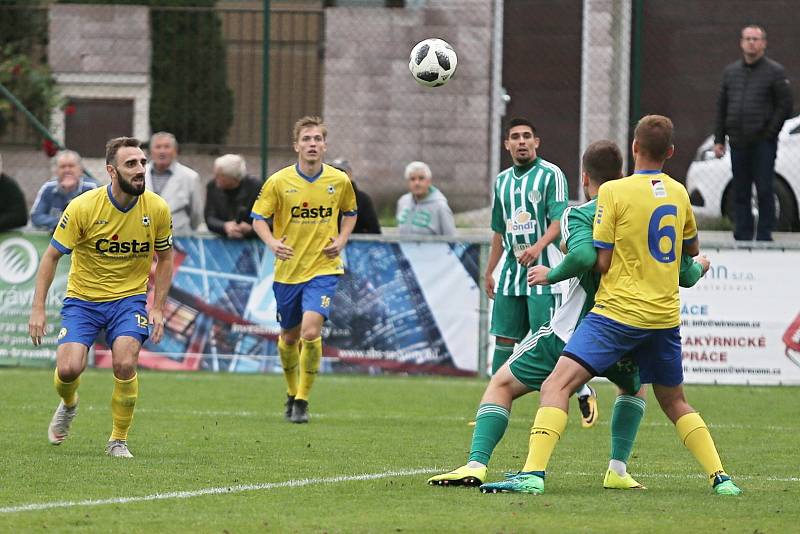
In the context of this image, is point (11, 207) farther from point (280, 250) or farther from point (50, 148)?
point (280, 250)

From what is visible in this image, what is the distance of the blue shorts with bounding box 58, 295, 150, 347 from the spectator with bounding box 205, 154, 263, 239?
5861 millimetres

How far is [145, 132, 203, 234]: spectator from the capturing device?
15.6 m

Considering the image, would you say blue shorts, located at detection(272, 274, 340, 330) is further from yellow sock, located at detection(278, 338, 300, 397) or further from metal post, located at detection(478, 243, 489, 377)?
metal post, located at detection(478, 243, 489, 377)

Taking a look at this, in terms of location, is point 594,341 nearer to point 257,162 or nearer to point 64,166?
point 64,166

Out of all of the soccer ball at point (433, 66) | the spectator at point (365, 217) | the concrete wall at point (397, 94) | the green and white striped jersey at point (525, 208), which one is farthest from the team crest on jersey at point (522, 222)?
the concrete wall at point (397, 94)

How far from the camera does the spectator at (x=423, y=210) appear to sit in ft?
51.5

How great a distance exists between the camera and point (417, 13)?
19109mm

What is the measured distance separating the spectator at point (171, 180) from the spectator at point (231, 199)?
1.09 ft

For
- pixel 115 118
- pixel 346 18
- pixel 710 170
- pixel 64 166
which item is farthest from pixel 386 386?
pixel 115 118

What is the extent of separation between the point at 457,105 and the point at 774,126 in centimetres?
509

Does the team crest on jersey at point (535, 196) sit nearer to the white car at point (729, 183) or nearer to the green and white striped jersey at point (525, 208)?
the green and white striped jersey at point (525, 208)

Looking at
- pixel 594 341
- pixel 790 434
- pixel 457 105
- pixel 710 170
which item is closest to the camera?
pixel 594 341

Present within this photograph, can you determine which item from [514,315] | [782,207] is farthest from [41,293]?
[782,207]

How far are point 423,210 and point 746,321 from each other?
3451 mm
